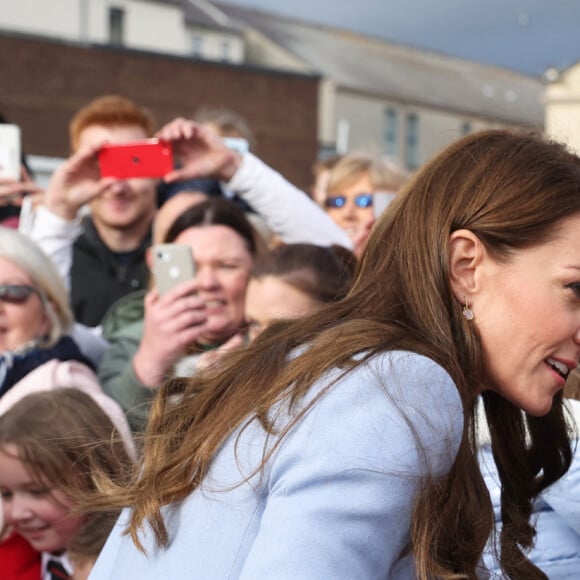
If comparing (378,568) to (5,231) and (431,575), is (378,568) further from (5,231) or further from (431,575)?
(5,231)

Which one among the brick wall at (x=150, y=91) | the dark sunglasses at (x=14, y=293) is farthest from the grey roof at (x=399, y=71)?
the dark sunglasses at (x=14, y=293)

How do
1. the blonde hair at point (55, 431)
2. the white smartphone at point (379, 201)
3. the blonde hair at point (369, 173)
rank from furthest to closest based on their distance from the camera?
the blonde hair at point (369, 173), the white smartphone at point (379, 201), the blonde hair at point (55, 431)

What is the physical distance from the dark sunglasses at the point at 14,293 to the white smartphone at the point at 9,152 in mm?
1069

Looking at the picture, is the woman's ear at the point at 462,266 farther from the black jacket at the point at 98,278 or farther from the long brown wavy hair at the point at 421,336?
the black jacket at the point at 98,278

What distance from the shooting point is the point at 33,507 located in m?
2.61

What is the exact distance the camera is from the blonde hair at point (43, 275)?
127 inches

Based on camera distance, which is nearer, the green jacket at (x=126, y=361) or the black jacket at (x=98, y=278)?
the green jacket at (x=126, y=361)

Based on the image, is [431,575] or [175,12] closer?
[431,575]

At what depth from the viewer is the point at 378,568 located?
1.33 meters

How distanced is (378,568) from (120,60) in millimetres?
31327

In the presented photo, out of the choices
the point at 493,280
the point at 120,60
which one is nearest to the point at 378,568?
the point at 493,280

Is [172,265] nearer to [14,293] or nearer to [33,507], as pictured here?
[14,293]

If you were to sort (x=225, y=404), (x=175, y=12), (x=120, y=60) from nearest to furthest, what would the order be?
(x=225, y=404) → (x=120, y=60) → (x=175, y=12)

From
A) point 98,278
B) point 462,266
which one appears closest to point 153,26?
point 98,278
